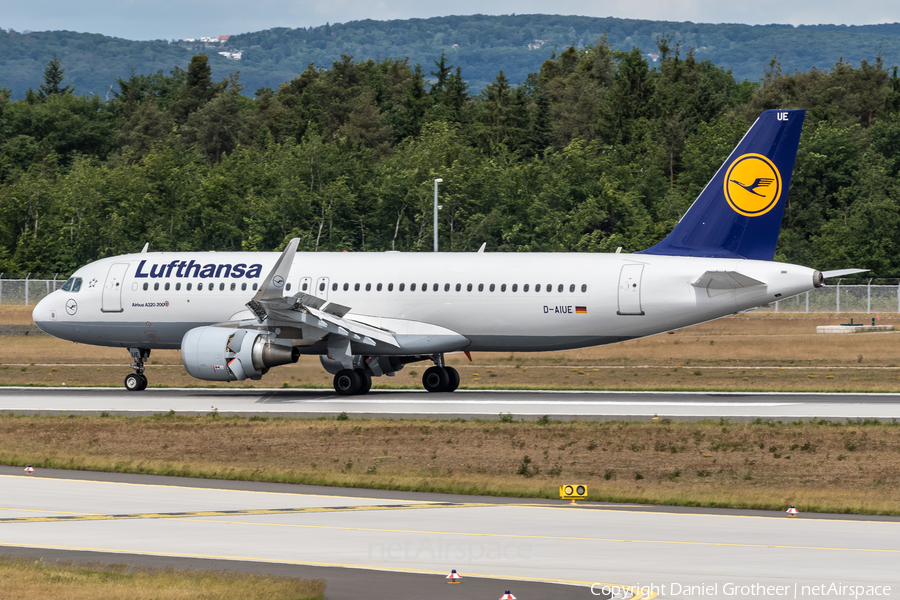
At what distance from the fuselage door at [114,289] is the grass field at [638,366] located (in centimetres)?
375

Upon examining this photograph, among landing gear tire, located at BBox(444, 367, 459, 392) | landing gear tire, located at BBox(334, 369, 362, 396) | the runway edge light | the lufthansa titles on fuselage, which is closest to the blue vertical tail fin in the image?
landing gear tire, located at BBox(444, 367, 459, 392)

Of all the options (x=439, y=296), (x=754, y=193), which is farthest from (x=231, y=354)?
(x=754, y=193)

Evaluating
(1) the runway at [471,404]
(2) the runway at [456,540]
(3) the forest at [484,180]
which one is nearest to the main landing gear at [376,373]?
(1) the runway at [471,404]

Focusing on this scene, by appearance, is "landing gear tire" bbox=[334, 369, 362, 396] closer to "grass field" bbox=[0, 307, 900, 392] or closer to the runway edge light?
"grass field" bbox=[0, 307, 900, 392]

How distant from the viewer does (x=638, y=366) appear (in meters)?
46.2

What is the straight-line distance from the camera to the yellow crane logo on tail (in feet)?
111

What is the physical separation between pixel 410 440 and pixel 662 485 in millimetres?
6904

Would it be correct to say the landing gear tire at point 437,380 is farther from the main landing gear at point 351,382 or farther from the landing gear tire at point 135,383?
the landing gear tire at point 135,383

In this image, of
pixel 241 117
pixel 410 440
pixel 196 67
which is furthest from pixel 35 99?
Result: pixel 410 440

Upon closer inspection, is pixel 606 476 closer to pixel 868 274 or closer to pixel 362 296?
pixel 362 296

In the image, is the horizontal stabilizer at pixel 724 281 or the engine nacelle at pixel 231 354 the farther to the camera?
the engine nacelle at pixel 231 354

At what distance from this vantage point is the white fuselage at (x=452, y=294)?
33.7m

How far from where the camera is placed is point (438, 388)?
3675 centimetres

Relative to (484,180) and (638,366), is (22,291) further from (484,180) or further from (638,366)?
(638,366)
